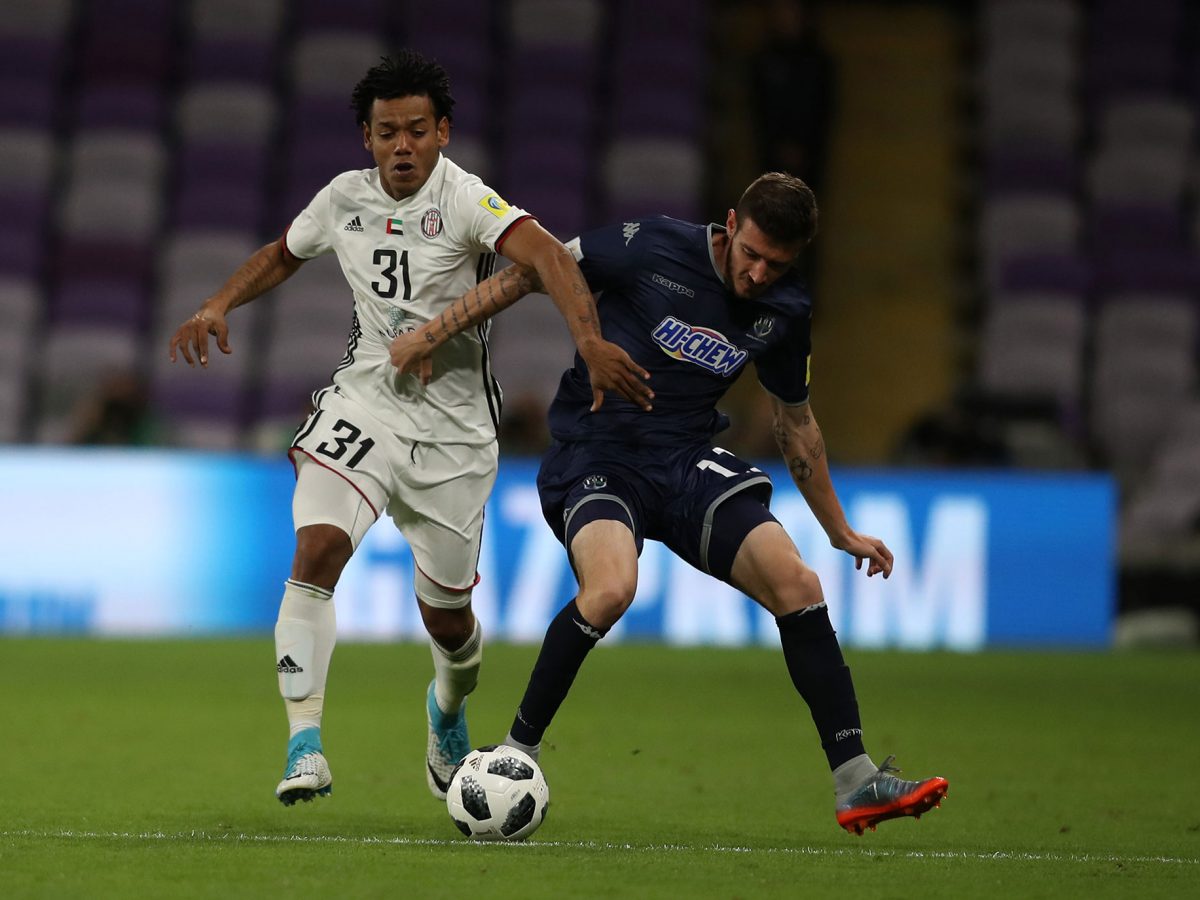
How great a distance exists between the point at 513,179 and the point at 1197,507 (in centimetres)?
648

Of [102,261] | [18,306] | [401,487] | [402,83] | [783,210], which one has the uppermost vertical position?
[102,261]

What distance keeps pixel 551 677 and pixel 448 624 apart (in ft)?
3.16

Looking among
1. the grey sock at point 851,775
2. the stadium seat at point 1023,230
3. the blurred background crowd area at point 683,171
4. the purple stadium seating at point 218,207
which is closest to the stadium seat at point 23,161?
the blurred background crowd area at point 683,171

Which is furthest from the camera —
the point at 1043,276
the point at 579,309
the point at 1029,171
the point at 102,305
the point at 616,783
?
the point at 1029,171

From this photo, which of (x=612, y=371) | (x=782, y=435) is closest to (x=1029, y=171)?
(x=782, y=435)

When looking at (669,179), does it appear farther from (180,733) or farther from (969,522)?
(180,733)

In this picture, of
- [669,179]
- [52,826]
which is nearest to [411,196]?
[52,826]

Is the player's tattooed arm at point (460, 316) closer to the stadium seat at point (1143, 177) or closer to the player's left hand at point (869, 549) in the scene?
the player's left hand at point (869, 549)

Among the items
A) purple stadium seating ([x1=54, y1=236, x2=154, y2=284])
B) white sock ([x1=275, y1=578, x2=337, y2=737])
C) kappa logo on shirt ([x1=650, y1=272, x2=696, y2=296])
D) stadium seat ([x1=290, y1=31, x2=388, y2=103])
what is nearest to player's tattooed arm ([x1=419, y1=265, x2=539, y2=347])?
kappa logo on shirt ([x1=650, y1=272, x2=696, y2=296])

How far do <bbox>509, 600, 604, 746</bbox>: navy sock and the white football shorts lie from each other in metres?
0.75

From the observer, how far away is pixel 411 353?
554 cm

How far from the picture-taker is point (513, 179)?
53.9 feet

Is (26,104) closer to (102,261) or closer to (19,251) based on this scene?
(19,251)

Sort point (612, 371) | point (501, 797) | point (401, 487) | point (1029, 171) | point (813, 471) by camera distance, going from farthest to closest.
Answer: point (1029, 171), point (401, 487), point (813, 471), point (612, 371), point (501, 797)
